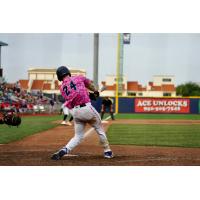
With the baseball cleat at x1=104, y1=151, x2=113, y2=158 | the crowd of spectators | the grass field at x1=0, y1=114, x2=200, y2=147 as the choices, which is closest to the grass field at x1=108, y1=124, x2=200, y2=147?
the grass field at x1=0, y1=114, x2=200, y2=147

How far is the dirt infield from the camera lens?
5957 millimetres

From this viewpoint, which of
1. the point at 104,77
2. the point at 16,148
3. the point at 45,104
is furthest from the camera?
the point at 45,104

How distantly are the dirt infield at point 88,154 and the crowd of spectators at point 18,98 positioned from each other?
25.3 inches

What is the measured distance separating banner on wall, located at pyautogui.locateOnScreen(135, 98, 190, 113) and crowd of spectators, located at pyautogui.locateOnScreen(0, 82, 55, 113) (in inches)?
72.0

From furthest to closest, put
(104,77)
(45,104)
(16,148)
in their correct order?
(45,104), (104,77), (16,148)

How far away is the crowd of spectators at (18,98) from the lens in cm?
703

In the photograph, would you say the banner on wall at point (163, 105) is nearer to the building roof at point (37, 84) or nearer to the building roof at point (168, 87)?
the building roof at point (168, 87)

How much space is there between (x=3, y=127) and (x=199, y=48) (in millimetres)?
3264

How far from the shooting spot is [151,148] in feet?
22.4

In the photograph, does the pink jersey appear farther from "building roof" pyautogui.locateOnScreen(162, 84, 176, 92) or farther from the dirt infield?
"building roof" pyautogui.locateOnScreen(162, 84, 176, 92)

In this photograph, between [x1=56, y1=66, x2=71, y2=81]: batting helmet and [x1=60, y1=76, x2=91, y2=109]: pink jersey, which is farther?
[x1=56, y1=66, x2=71, y2=81]: batting helmet
